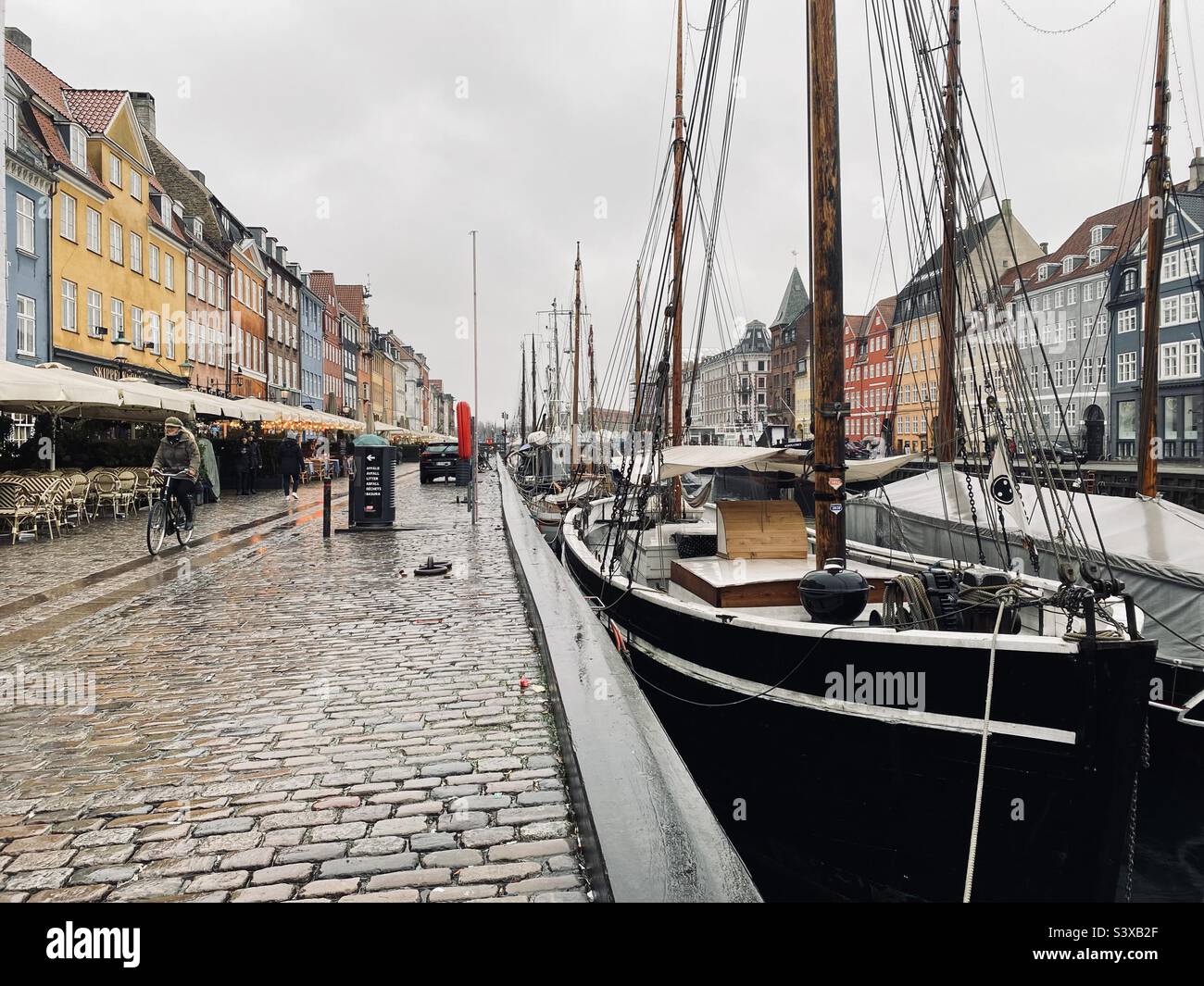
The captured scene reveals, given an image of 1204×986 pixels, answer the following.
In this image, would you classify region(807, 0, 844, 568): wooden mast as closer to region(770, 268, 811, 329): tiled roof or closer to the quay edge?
the quay edge

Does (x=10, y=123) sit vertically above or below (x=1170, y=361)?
above

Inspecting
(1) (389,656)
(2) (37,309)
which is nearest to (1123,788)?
(1) (389,656)

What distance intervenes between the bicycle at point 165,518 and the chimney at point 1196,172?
5367 cm

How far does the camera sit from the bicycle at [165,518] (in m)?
13.3

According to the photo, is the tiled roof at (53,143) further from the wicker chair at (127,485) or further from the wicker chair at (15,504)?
the wicker chair at (15,504)

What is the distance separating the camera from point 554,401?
5231 cm

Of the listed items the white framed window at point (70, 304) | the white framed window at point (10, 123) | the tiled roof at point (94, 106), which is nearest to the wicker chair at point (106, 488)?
the white framed window at point (10, 123)

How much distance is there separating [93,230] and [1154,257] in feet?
106

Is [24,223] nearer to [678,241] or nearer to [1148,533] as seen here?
[678,241]

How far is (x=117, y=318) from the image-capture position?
33500 millimetres

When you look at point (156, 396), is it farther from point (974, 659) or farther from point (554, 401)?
point (554, 401)

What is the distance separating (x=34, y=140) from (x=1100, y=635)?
32409 mm

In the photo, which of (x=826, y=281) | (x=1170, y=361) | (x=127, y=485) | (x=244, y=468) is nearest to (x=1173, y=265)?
(x=1170, y=361)

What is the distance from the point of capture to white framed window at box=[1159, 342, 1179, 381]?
46.8 meters
